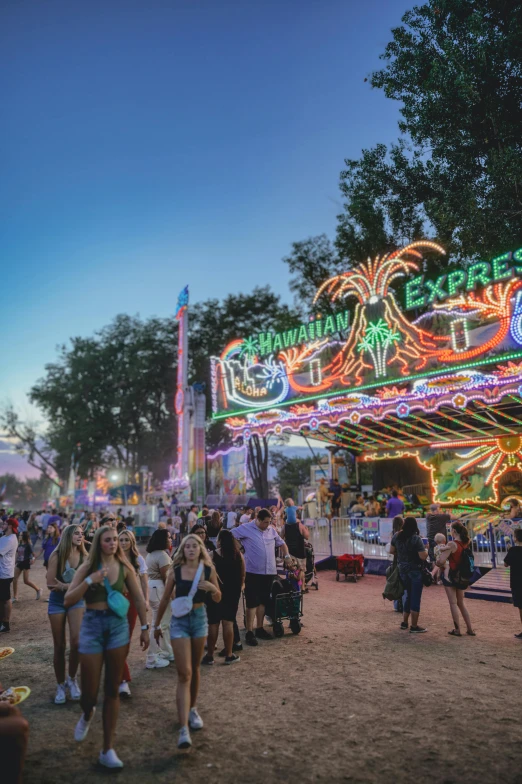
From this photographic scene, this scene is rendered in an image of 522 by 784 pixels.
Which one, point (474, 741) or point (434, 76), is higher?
point (434, 76)

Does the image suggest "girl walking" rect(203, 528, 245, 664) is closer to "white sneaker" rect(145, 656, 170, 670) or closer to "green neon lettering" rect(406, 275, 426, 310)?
"white sneaker" rect(145, 656, 170, 670)

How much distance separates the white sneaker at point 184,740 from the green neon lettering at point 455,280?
557 inches

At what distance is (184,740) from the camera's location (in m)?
3.95

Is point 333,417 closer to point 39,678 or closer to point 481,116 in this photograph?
A: point 481,116

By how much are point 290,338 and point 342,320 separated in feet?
8.35

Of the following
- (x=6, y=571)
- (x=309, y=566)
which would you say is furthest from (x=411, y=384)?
(x=6, y=571)

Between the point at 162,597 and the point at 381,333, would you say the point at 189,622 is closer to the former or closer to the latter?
the point at 162,597

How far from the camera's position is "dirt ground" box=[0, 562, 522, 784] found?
3736 millimetres

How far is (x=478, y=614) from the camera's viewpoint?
9.20m

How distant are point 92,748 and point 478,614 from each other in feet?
24.6

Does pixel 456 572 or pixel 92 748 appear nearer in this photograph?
pixel 92 748

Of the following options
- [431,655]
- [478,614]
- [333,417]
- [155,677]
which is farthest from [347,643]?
[333,417]

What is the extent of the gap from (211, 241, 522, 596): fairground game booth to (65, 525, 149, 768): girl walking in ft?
34.1

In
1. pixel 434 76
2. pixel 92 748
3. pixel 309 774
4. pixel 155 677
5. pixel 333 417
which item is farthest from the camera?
pixel 333 417
